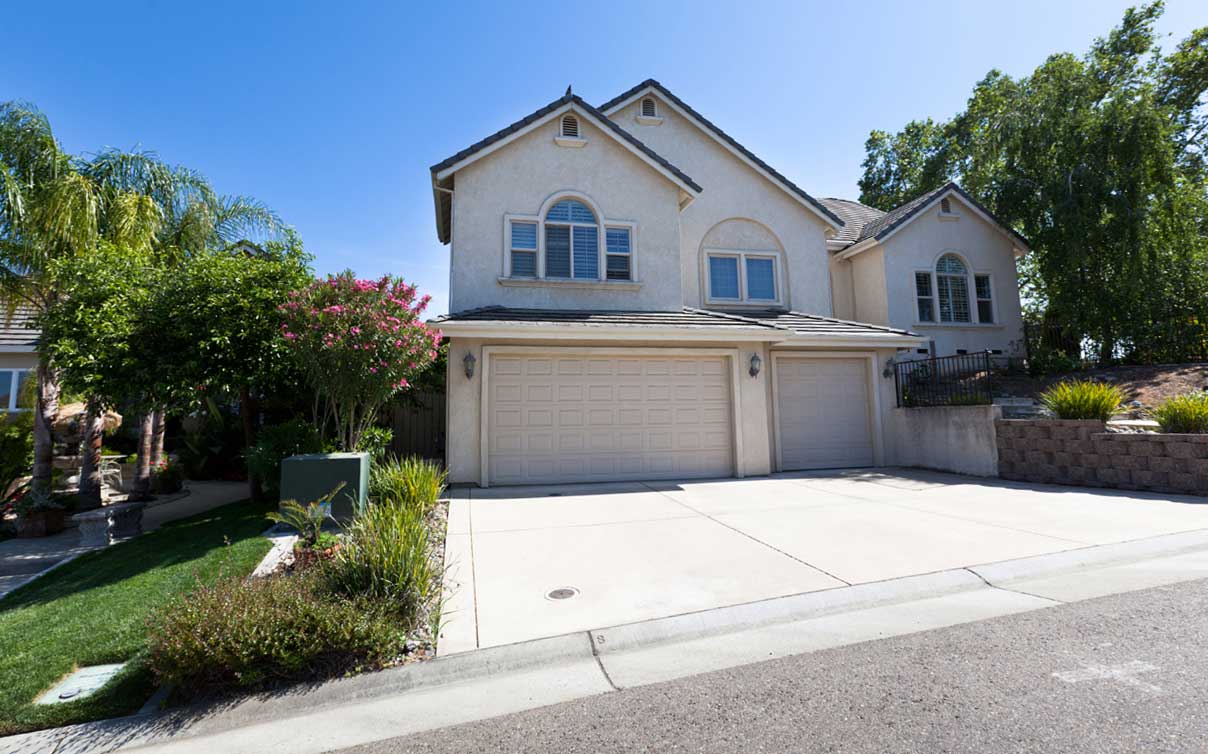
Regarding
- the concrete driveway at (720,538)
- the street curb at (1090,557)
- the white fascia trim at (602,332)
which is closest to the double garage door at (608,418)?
the white fascia trim at (602,332)

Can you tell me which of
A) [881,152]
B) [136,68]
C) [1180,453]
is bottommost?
[1180,453]

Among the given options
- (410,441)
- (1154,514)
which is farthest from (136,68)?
(1154,514)

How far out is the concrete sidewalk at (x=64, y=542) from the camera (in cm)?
666

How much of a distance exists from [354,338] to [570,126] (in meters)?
7.48

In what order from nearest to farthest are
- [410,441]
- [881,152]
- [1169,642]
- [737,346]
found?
[1169,642]
[737,346]
[410,441]
[881,152]

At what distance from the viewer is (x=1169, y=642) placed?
3.41 meters

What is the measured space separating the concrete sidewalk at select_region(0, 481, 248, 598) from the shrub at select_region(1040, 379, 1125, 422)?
15.5 m

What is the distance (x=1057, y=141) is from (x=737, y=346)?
47.3ft

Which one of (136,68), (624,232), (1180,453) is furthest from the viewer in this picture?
(624,232)

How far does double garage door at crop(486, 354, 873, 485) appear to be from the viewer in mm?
10180

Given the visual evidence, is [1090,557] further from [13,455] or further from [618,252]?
[13,455]

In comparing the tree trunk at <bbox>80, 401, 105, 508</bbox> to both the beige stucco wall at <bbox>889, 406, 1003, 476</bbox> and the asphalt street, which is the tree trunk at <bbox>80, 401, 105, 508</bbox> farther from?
the beige stucco wall at <bbox>889, 406, 1003, 476</bbox>

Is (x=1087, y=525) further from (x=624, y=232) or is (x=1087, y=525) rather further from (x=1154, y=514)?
(x=624, y=232)

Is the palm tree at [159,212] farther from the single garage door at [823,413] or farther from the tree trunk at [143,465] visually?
the single garage door at [823,413]
